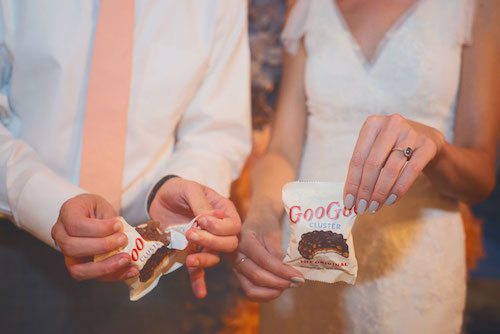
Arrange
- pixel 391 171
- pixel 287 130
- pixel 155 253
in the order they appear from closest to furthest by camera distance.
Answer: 1. pixel 391 171
2. pixel 155 253
3. pixel 287 130

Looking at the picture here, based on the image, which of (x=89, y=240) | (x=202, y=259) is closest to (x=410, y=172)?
(x=202, y=259)

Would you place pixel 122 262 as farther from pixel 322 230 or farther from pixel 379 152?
pixel 379 152

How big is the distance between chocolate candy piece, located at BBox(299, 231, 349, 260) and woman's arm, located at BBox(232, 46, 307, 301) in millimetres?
61

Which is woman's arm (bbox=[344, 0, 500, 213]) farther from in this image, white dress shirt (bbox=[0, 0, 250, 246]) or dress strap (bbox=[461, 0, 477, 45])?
white dress shirt (bbox=[0, 0, 250, 246])

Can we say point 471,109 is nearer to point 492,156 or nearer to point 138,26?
point 492,156

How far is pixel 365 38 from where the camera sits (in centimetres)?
94

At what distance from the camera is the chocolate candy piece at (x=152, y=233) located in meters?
0.63

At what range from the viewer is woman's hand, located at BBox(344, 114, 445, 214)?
20.6 inches

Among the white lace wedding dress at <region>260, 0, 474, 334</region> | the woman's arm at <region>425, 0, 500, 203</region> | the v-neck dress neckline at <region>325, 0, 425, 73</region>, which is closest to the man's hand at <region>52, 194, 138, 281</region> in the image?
the white lace wedding dress at <region>260, 0, 474, 334</region>

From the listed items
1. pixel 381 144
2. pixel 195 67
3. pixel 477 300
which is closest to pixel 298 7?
pixel 195 67

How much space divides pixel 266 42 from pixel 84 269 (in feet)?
3.43

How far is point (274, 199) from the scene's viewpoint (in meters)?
0.79

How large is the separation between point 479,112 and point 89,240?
815 mm

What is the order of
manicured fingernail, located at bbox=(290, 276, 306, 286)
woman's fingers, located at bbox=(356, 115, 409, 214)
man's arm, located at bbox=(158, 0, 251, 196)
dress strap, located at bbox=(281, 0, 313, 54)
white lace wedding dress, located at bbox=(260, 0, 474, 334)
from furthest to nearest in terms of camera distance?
dress strap, located at bbox=(281, 0, 313, 54) → man's arm, located at bbox=(158, 0, 251, 196) → white lace wedding dress, located at bbox=(260, 0, 474, 334) → manicured fingernail, located at bbox=(290, 276, 306, 286) → woman's fingers, located at bbox=(356, 115, 409, 214)
